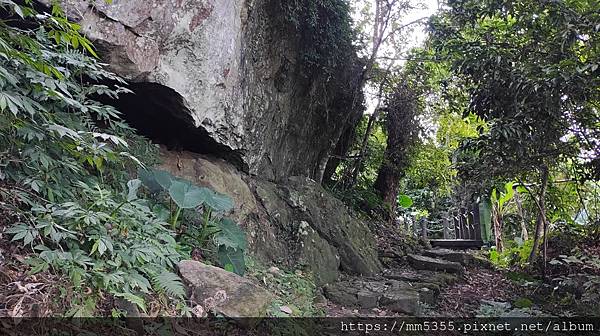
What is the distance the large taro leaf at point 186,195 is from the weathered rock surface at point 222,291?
1.99 feet

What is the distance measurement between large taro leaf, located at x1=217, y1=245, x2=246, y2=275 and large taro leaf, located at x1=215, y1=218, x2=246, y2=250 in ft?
0.18

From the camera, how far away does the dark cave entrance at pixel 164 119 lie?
4.05 meters

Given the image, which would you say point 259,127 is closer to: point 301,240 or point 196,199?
point 301,240

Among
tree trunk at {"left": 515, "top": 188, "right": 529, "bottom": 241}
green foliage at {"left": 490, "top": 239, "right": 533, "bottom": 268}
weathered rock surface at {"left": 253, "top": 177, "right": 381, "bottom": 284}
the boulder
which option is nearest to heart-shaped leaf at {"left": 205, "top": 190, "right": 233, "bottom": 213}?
weathered rock surface at {"left": 253, "top": 177, "right": 381, "bottom": 284}

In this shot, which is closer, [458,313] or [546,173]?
[458,313]

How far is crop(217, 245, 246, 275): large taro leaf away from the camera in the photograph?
3.62 m

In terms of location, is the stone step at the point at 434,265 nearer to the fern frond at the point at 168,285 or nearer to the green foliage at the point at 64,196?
the green foliage at the point at 64,196

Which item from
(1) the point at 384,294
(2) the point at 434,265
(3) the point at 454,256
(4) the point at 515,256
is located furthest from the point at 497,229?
(1) the point at 384,294

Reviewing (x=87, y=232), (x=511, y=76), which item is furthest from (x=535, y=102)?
(x=87, y=232)

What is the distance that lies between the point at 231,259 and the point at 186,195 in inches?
29.2

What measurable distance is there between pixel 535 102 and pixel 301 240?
3.31 metres

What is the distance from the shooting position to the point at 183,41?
4.06 m

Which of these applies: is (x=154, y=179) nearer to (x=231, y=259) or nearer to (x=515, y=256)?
(x=231, y=259)

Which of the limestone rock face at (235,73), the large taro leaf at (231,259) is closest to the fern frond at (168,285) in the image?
the large taro leaf at (231,259)
